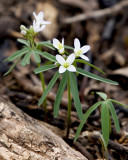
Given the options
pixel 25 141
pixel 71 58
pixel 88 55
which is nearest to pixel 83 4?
pixel 88 55

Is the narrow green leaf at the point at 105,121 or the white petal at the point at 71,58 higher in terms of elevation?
the white petal at the point at 71,58

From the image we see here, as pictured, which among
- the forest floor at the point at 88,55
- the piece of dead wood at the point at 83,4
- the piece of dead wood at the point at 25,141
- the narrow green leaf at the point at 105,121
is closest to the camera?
the piece of dead wood at the point at 25,141

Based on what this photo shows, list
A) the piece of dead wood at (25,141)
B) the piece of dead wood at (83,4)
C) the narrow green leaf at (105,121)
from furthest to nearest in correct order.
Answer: the piece of dead wood at (83,4) → the narrow green leaf at (105,121) → the piece of dead wood at (25,141)

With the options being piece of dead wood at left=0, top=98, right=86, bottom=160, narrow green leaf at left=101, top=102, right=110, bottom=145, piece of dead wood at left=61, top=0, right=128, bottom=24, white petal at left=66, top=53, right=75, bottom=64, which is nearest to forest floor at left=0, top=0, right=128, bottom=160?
piece of dead wood at left=61, top=0, right=128, bottom=24

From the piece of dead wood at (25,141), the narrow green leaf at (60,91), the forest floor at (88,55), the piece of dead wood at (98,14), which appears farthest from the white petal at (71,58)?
the piece of dead wood at (98,14)

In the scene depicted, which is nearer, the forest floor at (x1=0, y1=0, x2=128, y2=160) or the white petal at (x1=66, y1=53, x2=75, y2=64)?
the white petal at (x1=66, y1=53, x2=75, y2=64)

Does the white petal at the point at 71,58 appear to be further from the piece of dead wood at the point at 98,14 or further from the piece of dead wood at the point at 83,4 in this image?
the piece of dead wood at the point at 83,4

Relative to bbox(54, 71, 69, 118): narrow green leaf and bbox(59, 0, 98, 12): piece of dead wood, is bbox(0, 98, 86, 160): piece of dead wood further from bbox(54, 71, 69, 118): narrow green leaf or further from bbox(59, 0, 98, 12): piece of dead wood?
bbox(59, 0, 98, 12): piece of dead wood

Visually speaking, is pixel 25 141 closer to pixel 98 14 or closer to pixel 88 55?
pixel 88 55

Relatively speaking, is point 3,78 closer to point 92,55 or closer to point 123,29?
point 92,55
